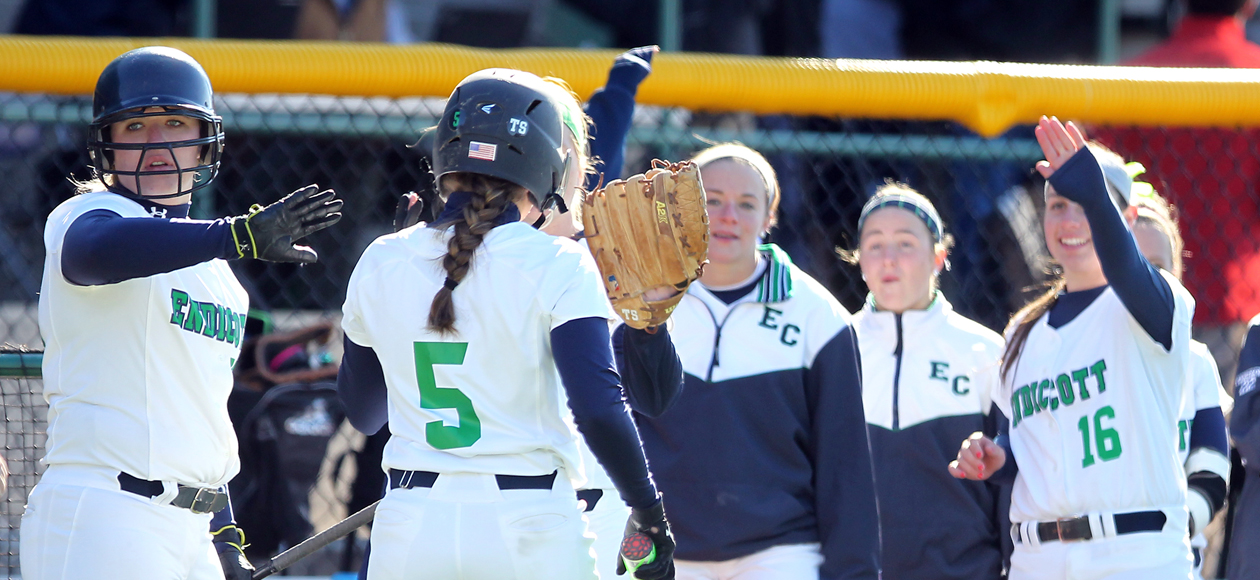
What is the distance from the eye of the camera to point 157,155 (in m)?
2.68

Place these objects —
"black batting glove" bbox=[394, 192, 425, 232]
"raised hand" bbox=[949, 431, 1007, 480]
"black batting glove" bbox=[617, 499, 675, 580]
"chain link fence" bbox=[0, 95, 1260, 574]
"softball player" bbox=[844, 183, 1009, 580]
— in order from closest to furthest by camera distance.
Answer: "black batting glove" bbox=[617, 499, 675, 580], "black batting glove" bbox=[394, 192, 425, 232], "raised hand" bbox=[949, 431, 1007, 480], "softball player" bbox=[844, 183, 1009, 580], "chain link fence" bbox=[0, 95, 1260, 574]

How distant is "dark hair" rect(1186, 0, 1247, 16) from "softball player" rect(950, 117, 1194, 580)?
2380mm

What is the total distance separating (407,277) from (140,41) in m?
2.15

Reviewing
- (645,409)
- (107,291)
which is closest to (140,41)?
(107,291)

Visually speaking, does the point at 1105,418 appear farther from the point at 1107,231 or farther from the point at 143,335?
the point at 143,335

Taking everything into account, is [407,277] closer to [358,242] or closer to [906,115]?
[906,115]

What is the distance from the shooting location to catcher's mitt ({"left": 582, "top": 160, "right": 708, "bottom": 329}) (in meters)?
2.23

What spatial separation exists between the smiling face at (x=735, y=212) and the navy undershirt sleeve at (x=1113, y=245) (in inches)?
29.2

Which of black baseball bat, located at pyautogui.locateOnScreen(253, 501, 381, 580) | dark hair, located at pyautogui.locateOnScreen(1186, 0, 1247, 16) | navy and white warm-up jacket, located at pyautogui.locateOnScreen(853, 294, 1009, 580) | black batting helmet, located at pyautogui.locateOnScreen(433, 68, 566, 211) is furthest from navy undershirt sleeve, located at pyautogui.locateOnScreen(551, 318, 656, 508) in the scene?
dark hair, located at pyautogui.locateOnScreen(1186, 0, 1247, 16)

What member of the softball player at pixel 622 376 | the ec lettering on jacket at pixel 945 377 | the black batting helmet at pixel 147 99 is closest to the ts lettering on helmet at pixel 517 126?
the softball player at pixel 622 376

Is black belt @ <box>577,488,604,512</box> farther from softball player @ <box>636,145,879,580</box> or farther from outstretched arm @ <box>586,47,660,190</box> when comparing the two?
outstretched arm @ <box>586,47,660,190</box>

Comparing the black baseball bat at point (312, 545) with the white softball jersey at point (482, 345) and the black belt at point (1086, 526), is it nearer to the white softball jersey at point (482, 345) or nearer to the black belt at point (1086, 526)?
the white softball jersey at point (482, 345)

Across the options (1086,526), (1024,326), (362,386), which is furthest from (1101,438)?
(362,386)

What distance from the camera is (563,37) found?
612 centimetres
